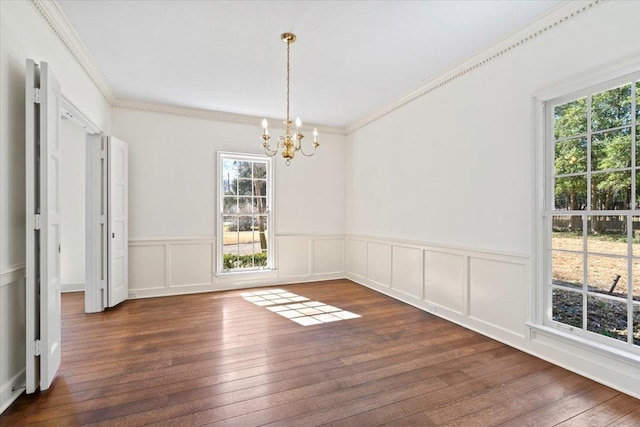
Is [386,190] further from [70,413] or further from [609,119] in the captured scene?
[70,413]

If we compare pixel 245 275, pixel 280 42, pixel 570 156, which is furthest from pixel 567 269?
pixel 245 275

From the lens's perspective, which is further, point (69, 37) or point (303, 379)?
point (69, 37)

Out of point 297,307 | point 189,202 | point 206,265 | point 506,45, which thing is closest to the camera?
point 506,45

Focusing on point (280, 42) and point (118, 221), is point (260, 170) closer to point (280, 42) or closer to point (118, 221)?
point (118, 221)

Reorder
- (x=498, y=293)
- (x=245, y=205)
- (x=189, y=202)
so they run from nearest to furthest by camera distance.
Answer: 1. (x=498, y=293)
2. (x=189, y=202)
3. (x=245, y=205)

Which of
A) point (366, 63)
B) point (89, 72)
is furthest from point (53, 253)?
point (366, 63)

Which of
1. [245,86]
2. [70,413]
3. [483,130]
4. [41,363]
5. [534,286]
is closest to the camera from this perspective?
[70,413]

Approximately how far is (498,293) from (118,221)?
4670 millimetres

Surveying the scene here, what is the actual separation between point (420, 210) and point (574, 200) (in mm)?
1741

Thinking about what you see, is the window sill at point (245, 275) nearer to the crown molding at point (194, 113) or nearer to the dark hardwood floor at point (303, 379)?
the dark hardwood floor at point (303, 379)

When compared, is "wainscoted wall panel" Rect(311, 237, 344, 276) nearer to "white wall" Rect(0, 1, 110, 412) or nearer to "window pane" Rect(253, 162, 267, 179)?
"window pane" Rect(253, 162, 267, 179)

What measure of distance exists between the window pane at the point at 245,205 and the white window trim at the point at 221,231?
29cm

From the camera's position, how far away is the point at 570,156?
259 cm

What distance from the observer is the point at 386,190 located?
4836mm
